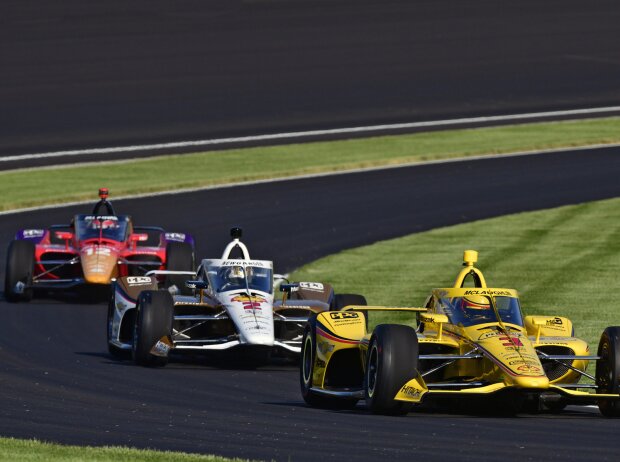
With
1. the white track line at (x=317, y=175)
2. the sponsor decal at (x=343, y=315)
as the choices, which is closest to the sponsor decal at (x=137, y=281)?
the sponsor decal at (x=343, y=315)

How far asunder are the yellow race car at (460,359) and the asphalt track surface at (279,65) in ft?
90.6

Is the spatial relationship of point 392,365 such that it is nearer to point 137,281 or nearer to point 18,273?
point 137,281

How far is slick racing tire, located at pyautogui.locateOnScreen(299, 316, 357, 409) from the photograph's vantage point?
58.2 ft

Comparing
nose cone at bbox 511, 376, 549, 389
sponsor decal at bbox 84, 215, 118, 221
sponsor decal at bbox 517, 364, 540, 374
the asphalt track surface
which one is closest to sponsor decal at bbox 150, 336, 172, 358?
sponsor decal at bbox 517, 364, 540, 374

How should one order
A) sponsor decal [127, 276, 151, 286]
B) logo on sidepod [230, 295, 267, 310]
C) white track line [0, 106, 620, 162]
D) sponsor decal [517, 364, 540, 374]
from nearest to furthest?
sponsor decal [517, 364, 540, 374], logo on sidepod [230, 295, 267, 310], sponsor decal [127, 276, 151, 286], white track line [0, 106, 620, 162]

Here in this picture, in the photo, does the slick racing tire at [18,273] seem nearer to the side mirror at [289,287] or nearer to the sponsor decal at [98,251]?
the sponsor decal at [98,251]

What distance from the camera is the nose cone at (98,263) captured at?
27.5 m

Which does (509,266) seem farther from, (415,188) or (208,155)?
(208,155)

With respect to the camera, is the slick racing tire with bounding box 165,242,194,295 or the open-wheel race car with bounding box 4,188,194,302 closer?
the open-wheel race car with bounding box 4,188,194,302

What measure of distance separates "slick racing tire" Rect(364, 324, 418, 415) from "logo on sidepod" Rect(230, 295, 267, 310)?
205 inches

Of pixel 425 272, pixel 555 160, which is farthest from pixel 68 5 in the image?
pixel 425 272

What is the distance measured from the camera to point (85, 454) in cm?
1348

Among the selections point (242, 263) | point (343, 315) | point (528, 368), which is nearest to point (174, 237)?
point (242, 263)

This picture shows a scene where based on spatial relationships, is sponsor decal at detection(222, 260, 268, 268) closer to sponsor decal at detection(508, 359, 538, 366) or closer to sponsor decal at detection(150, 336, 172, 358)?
sponsor decal at detection(150, 336, 172, 358)
